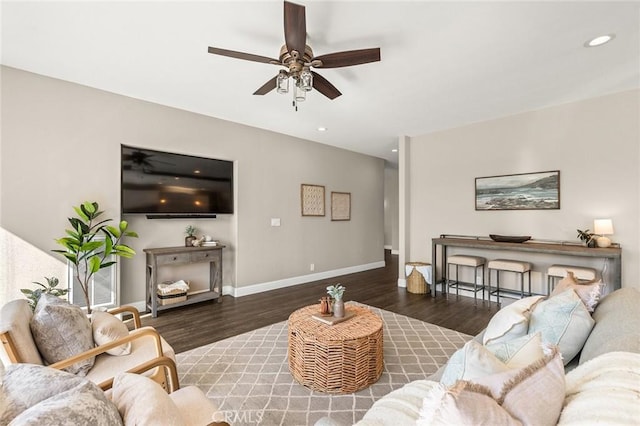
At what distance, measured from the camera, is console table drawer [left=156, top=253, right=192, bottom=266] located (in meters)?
3.75

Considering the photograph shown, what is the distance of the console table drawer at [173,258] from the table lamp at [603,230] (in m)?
5.15

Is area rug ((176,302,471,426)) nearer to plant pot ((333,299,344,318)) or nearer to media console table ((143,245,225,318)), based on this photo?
plant pot ((333,299,344,318))

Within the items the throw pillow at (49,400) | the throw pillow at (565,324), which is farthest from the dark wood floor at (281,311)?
the throw pillow at (49,400)

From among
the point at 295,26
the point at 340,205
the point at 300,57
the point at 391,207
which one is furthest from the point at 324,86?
the point at 391,207

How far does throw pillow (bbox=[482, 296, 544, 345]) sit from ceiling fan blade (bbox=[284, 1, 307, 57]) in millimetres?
2188

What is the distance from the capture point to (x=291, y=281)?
212 inches

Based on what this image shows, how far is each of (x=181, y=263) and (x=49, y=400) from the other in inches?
134

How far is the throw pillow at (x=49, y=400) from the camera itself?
821mm

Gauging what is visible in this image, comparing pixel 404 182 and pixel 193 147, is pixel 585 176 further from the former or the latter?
pixel 193 147

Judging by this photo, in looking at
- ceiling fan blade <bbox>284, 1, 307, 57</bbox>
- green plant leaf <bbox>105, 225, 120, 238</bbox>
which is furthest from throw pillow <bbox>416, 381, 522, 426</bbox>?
green plant leaf <bbox>105, 225, 120, 238</bbox>

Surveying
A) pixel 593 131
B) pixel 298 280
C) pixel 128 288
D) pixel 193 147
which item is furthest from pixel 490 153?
pixel 128 288

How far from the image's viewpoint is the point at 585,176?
3.80 metres

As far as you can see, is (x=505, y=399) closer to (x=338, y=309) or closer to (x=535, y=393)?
(x=535, y=393)

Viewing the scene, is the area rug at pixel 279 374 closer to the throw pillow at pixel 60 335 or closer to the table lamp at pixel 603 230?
the throw pillow at pixel 60 335
